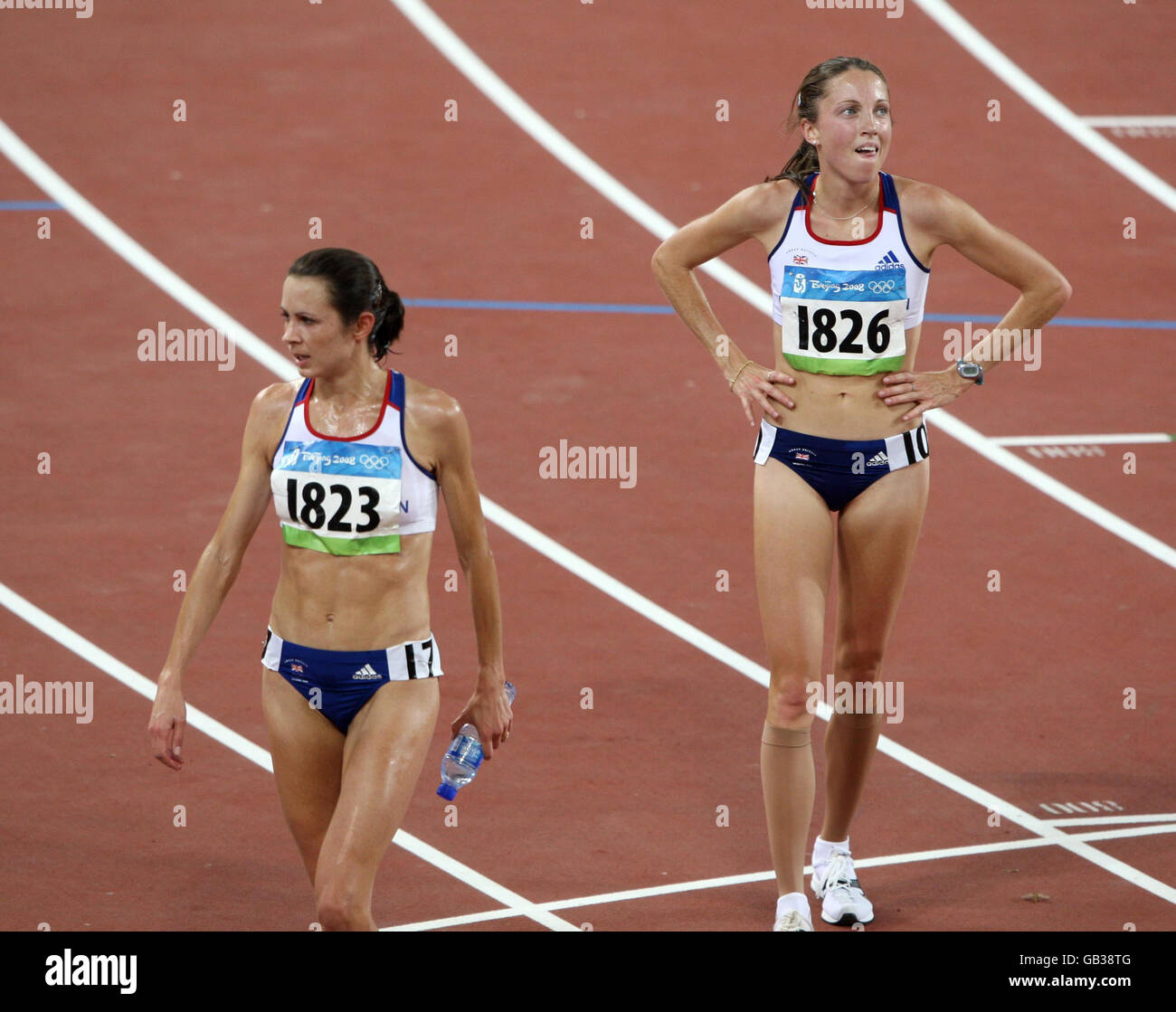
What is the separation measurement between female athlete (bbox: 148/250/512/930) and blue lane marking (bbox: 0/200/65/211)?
8279 millimetres

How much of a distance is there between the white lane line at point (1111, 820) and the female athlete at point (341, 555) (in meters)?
2.99

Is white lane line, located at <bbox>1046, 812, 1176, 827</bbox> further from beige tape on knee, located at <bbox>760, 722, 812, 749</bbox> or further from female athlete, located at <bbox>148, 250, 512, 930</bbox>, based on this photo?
female athlete, located at <bbox>148, 250, 512, 930</bbox>

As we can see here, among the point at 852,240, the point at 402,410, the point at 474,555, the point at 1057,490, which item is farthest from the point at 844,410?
the point at 1057,490

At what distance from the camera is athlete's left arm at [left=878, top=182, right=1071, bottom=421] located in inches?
260

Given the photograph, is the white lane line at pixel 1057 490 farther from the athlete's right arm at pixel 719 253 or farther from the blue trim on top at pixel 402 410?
the blue trim on top at pixel 402 410

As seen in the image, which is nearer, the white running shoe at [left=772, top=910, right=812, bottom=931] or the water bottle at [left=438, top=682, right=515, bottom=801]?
the water bottle at [left=438, top=682, right=515, bottom=801]

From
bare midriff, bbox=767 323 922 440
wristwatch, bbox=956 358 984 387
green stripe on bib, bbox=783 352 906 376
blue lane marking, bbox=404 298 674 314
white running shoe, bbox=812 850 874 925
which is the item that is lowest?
white running shoe, bbox=812 850 874 925

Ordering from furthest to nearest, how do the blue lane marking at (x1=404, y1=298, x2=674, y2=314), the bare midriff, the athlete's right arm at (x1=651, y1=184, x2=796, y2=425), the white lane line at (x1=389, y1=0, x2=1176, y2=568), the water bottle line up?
the blue lane marking at (x1=404, y1=298, x2=674, y2=314)
the white lane line at (x1=389, y1=0, x2=1176, y2=568)
the athlete's right arm at (x1=651, y1=184, x2=796, y2=425)
the bare midriff
the water bottle

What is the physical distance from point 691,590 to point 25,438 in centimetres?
411

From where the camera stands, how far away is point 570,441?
1095 centimetres

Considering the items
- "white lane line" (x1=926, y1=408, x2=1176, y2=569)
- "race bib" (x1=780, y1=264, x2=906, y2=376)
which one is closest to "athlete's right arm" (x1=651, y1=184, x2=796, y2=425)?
"race bib" (x1=780, y1=264, x2=906, y2=376)

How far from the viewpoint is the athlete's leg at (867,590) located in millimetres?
6602

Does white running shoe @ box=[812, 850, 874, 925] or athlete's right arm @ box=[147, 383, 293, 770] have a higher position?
athlete's right arm @ box=[147, 383, 293, 770]

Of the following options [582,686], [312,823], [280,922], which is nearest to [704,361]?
[582,686]
